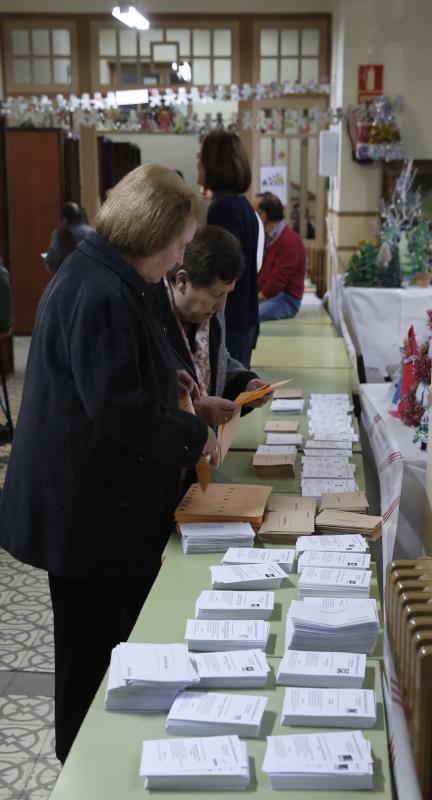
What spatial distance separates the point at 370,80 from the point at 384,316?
102 inches

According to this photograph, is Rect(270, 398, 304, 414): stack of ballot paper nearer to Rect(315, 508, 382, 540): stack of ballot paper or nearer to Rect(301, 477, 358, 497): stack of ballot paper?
Rect(301, 477, 358, 497): stack of ballot paper

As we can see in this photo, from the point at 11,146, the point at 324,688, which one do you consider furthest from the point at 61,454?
the point at 11,146

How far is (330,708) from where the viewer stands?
4.92 feet

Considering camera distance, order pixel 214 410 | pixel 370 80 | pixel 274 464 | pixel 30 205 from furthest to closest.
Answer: pixel 30 205
pixel 370 80
pixel 274 464
pixel 214 410

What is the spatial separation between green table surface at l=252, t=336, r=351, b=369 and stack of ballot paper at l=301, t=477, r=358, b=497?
211 centimetres

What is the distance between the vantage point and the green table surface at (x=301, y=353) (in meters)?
4.92

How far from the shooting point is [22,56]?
35.3 feet

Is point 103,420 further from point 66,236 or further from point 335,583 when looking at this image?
point 66,236

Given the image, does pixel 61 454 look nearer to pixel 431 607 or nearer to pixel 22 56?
pixel 431 607

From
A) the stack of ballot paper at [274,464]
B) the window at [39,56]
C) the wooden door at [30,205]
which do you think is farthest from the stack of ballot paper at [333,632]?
the window at [39,56]

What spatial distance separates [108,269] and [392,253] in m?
5.12

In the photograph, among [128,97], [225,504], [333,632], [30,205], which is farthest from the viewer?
[30,205]

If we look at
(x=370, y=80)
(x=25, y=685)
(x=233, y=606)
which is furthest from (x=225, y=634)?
(x=370, y=80)

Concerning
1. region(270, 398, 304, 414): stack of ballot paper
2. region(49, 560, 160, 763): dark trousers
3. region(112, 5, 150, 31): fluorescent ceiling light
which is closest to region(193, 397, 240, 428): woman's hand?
region(49, 560, 160, 763): dark trousers
